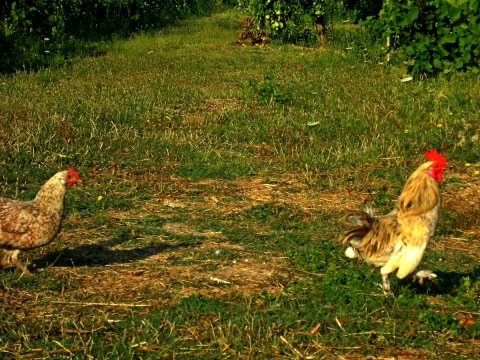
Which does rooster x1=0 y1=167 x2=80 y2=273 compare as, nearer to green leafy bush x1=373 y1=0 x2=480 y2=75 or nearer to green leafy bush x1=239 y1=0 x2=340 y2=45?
green leafy bush x1=373 y1=0 x2=480 y2=75

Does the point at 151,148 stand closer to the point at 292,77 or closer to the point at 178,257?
the point at 178,257

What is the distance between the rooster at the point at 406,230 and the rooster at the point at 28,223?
234 cm

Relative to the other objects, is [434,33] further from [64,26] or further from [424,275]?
[64,26]

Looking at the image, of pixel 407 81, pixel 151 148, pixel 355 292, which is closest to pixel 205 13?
pixel 407 81

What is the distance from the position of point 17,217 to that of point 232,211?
2.61 metres

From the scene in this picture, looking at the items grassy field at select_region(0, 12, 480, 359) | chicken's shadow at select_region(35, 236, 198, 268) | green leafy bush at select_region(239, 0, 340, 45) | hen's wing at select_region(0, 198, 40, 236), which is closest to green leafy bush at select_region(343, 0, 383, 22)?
green leafy bush at select_region(239, 0, 340, 45)

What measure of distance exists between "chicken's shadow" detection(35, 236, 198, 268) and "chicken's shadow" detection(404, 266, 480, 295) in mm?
2135

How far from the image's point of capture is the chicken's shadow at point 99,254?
20.9 feet

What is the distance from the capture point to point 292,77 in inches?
603

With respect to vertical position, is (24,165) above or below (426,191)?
below

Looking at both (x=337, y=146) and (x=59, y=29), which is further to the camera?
(x=59, y=29)

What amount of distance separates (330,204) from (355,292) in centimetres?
256

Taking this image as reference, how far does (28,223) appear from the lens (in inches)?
232

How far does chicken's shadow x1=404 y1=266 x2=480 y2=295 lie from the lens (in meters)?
5.94
